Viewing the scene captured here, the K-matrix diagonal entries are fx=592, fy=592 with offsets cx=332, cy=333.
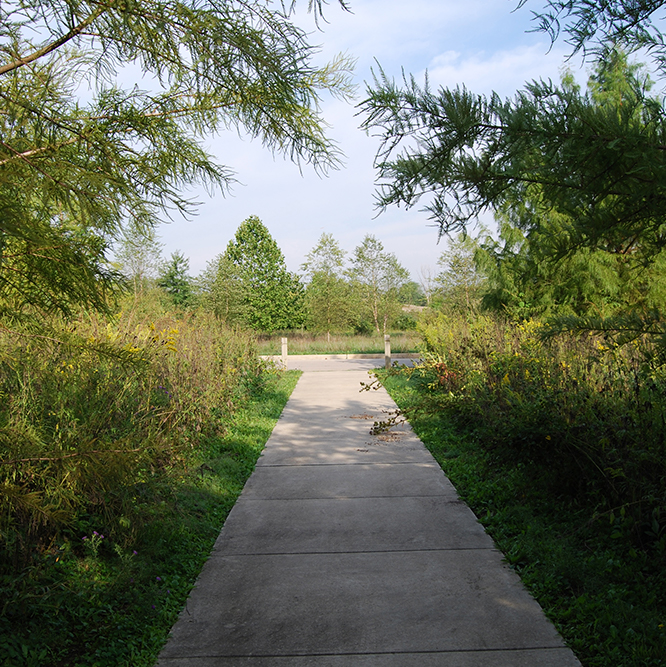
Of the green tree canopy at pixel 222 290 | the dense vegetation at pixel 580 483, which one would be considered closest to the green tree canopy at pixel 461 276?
the green tree canopy at pixel 222 290

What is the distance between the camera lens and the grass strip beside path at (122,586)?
10.1 feet

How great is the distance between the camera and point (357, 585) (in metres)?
3.90

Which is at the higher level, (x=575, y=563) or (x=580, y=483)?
(x=580, y=483)

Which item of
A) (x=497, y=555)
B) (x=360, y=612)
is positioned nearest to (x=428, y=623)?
(x=360, y=612)

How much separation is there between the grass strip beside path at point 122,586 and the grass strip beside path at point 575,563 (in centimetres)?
228

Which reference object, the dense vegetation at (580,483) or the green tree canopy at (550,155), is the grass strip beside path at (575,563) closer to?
the dense vegetation at (580,483)

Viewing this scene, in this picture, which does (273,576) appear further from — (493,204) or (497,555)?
(493,204)

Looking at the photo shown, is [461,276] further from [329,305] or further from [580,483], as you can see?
[580,483]

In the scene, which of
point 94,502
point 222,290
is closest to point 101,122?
point 94,502

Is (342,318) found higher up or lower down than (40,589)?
higher up

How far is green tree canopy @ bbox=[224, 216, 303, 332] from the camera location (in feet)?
114

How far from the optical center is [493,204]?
342 centimetres

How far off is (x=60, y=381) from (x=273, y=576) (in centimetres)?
218

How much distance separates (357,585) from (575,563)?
1460 millimetres
